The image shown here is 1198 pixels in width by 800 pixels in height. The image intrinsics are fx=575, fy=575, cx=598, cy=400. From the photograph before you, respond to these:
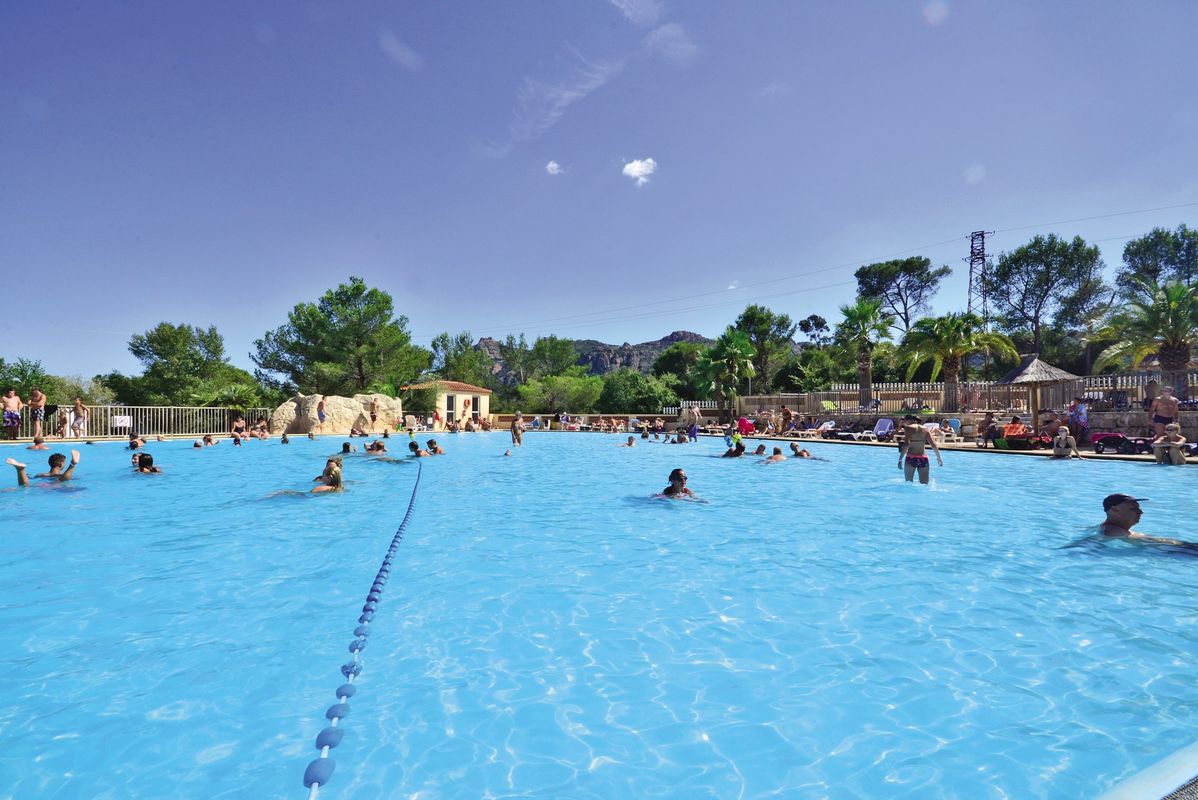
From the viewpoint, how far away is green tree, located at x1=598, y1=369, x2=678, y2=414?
43.3m

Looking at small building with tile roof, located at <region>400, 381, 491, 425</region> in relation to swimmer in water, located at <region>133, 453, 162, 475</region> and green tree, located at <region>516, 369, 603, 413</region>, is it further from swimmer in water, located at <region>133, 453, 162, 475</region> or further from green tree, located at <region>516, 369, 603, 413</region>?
swimmer in water, located at <region>133, 453, 162, 475</region>

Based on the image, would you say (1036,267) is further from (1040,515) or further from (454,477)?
(454,477)

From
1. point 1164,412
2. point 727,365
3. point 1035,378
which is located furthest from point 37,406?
point 1164,412

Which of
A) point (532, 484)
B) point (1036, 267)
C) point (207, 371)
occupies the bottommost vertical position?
point (532, 484)

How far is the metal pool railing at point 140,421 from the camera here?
24.4m

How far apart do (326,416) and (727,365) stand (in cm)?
2350

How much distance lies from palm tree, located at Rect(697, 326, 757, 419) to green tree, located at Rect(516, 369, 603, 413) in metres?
14.9

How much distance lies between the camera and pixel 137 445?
21.1 meters

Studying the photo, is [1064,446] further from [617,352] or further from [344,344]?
[617,352]

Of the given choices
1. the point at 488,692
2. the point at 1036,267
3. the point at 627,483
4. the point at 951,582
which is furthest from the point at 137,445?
the point at 1036,267

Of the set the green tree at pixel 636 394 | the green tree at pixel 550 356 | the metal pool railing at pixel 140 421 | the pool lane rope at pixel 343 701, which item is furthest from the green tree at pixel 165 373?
the pool lane rope at pixel 343 701

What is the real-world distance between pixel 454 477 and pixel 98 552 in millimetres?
8471

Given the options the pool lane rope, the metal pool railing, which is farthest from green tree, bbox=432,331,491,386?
the pool lane rope

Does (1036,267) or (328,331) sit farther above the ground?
(1036,267)
